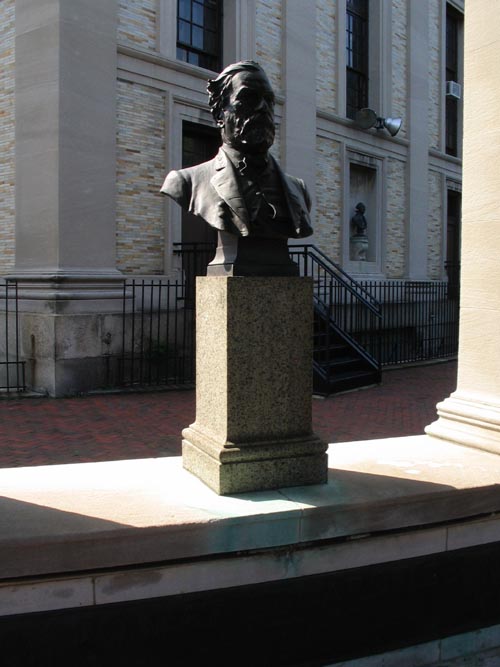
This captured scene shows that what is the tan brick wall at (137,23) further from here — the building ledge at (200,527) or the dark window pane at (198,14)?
the building ledge at (200,527)

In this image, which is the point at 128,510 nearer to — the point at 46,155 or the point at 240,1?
the point at 46,155

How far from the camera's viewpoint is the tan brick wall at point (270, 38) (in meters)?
13.9

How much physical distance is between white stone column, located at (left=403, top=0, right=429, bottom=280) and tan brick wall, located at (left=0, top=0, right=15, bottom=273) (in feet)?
37.9

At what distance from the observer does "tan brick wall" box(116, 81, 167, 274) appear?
445 inches

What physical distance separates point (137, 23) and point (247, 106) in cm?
913

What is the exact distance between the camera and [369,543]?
3297 mm

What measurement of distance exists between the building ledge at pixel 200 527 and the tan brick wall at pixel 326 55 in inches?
530

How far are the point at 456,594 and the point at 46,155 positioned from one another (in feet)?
29.7

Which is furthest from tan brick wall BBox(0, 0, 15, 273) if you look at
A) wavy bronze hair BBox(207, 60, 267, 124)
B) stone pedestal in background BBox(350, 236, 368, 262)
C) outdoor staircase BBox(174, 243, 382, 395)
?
stone pedestal in background BBox(350, 236, 368, 262)

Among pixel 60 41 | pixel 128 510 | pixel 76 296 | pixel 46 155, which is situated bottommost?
pixel 128 510

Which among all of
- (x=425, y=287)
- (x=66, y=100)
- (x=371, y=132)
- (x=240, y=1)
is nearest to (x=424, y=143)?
(x=371, y=132)

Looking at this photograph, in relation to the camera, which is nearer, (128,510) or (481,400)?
(128,510)

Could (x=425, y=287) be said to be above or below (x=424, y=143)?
below

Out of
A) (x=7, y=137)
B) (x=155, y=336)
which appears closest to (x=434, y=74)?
(x=155, y=336)
